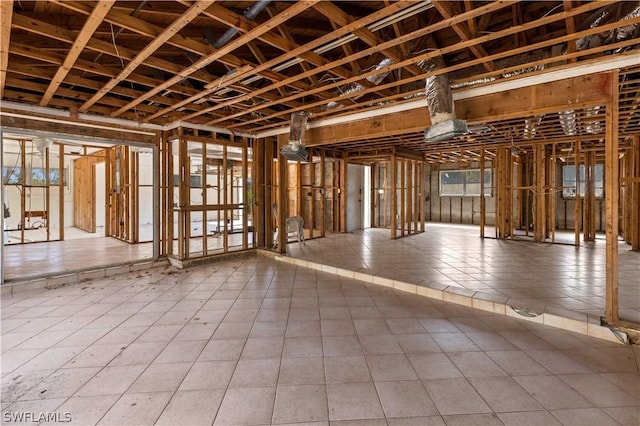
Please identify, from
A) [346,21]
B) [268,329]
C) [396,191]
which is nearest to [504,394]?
[268,329]

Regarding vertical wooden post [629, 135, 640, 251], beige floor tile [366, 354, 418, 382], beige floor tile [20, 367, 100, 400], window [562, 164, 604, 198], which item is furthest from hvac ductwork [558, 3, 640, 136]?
window [562, 164, 604, 198]

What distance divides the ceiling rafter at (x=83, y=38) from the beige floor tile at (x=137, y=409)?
2594 mm

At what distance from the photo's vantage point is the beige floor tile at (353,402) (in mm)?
1737

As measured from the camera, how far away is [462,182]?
12445 millimetres

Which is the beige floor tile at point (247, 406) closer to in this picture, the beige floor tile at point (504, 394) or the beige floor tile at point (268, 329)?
the beige floor tile at point (268, 329)

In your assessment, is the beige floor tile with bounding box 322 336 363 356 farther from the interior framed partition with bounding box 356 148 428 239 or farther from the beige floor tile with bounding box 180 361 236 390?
the interior framed partition with bounding box 356 148 428 239

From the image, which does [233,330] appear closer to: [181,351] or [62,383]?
[181,351]

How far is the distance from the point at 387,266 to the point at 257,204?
3.02m

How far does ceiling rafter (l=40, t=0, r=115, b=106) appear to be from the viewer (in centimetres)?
208

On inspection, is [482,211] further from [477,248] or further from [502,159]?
[477,248]

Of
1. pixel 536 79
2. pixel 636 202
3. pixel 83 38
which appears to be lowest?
pixel 636 202

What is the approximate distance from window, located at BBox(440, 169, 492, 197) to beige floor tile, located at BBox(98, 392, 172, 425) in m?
12.6

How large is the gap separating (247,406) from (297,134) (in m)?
3.84

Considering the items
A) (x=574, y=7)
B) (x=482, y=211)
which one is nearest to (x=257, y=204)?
(x=574, y=7)
